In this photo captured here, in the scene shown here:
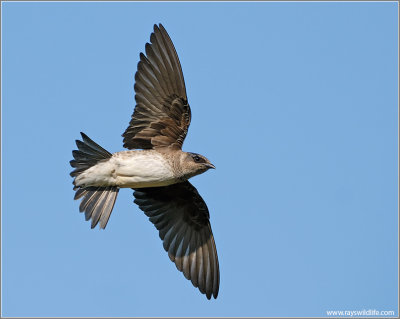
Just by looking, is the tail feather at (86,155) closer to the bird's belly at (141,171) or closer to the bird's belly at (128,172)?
the bird's belly at (128,172)

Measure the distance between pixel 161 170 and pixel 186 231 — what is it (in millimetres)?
1825

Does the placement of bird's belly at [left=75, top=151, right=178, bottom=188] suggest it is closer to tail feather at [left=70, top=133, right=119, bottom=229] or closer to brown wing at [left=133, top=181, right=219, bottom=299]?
tail feather at [left=70, top=133, right=119, bottom=229]

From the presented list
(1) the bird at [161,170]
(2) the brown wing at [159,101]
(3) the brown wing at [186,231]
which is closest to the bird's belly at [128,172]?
(1) the bird at [161,170]

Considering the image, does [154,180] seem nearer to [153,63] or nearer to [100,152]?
[100,152]

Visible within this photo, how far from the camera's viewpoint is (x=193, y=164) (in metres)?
10.2

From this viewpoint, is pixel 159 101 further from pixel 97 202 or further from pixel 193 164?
pixel 97 202

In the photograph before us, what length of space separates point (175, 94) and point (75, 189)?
6.11ft

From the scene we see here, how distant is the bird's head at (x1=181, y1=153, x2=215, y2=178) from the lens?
33.3ft

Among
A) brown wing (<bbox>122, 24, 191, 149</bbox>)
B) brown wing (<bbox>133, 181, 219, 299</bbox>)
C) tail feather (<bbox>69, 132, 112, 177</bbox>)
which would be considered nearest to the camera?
tail feather (<bbox>69, 132, 112, 177</bbox>)

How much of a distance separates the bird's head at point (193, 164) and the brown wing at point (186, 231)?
0.97m

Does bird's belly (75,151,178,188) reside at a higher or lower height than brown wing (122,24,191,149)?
lower

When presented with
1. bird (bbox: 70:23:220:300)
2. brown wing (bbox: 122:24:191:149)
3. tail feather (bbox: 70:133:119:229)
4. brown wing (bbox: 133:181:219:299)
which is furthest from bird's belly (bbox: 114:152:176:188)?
brown wing (bbox: 133:181:219:299)

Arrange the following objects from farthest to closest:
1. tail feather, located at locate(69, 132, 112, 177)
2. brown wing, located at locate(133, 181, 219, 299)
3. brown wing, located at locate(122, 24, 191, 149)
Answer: brown wing, located at locate(133, 181, 219, 299) < brown wing, located at locate(122, 24, 191, 149) < tail feather, located at locate(69, 132, 112, 177)

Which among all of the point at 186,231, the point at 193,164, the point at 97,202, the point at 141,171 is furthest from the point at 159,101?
the point at 186,231
